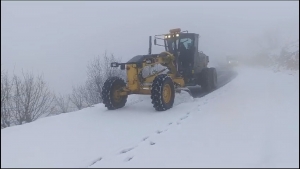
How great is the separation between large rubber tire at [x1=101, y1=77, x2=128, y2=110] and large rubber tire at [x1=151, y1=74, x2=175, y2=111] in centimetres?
138

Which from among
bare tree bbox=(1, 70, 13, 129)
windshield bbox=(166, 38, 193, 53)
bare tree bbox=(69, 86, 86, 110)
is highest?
windshield bbox=(166, 38, 193, 53)

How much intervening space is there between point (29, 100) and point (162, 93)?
5.20m

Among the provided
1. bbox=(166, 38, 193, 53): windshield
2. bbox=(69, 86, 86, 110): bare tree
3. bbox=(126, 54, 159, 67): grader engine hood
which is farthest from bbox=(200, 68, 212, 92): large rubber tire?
bbox=(69, 86, 86, 110): bare tree

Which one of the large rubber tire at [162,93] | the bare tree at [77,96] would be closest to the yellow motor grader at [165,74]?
the large rubber tire at [162,93]

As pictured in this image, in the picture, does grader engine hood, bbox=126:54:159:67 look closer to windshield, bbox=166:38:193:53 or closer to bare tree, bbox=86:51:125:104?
windshield, bbox=166:38:193:53

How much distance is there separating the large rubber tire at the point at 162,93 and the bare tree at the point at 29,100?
4.22 metres

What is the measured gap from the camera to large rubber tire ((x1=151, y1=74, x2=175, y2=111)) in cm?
779

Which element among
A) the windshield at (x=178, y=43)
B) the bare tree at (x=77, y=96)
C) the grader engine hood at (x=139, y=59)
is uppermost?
the windshield at (x=178, y=43)

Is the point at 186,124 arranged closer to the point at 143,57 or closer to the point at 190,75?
the point at 143,57

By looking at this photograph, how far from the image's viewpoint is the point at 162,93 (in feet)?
26.0

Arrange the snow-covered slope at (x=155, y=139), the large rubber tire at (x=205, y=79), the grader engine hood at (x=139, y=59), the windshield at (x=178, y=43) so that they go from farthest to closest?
the large rubber tire at (x=205, y=79) → the windshield at (x=178, y=43) → the grader engine hood at (x=139, y=59) → the snow-covered slope at (x=155, y=139)

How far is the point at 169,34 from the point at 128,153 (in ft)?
23.5

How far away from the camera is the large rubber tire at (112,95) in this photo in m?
8.46

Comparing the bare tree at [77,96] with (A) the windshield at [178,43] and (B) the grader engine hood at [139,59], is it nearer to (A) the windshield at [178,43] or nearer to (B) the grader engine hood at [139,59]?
(A) the windshield at [178,43]
